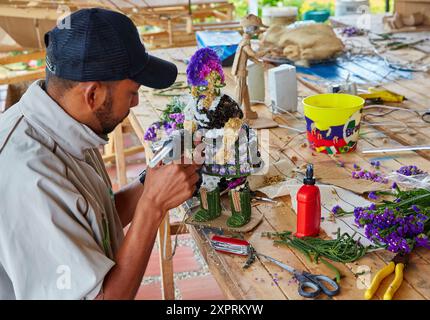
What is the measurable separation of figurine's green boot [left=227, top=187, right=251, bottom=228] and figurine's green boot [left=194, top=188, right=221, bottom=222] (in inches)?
2.0

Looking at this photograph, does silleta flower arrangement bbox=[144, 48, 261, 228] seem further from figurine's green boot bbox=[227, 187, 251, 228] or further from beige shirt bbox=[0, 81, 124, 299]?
beige shirt bbox=[0, 81, 124, 299]

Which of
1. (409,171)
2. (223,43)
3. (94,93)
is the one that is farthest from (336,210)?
(223,43)

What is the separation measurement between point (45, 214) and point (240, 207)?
544mm

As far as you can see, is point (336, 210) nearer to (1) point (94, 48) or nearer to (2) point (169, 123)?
(2) point (169, 123)

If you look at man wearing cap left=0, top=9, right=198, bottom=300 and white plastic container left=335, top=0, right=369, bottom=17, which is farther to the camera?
white plastic container left=335, top=0, right=369, bottom=17

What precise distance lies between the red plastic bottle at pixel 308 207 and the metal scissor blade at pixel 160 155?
339 millimetres

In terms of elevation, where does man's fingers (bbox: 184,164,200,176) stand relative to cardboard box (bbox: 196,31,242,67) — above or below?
below

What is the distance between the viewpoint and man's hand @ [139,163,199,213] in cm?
142

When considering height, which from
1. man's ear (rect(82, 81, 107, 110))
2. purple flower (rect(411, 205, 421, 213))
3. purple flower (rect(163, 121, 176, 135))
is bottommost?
purple flower (rect(411, 205, 421, 213))

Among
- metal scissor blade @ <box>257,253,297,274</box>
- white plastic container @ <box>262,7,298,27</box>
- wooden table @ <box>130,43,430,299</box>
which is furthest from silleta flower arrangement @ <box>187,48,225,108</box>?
white plastic container @ <box>262,7,298,27</box>

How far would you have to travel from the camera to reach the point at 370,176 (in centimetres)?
178

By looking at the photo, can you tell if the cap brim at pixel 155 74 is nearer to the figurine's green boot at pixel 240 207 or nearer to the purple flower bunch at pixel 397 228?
the figurine's green boot at pixel 240 207

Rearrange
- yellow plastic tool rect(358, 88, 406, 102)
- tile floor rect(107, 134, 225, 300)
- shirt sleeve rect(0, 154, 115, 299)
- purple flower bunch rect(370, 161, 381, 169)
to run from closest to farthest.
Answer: shirt sleeve rect(0, 154, 115, 299) → purple flower bunch rect(370, 161, 381, 169) → yellow plastic tool rect(358, 88, 406, 102) → tile floor rect(107, 134, 225, 300)
